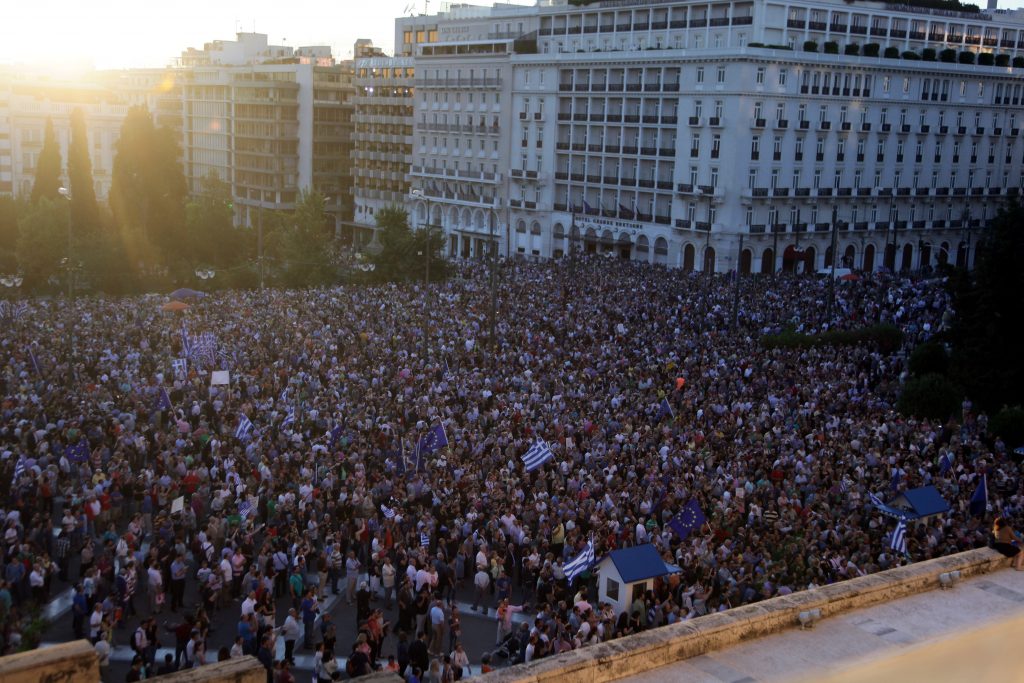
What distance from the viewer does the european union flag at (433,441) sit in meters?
22.1

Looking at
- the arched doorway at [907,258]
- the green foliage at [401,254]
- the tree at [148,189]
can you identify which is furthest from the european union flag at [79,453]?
the arched doorway at [907,258]

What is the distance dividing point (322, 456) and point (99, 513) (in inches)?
185

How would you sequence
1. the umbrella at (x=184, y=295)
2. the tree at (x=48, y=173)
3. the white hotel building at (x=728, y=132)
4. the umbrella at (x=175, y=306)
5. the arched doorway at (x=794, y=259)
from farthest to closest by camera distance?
1. the arched doorway at (x=794, y=259)
2. the white hotel building at (x=728, y=132)
3. the tree at (x=48, y=173)
4. the umbrella at (x=184, y=295)
5. the umbrella at (x=175, y=306)

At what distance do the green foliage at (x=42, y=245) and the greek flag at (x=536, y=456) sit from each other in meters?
39.2

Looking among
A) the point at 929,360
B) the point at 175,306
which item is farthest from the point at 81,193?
the point at 929,360

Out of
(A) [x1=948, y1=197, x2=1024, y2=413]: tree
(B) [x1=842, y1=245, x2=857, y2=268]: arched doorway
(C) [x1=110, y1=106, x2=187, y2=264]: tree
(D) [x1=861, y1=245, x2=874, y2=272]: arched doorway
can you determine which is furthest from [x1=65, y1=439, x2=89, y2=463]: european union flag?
(D) [x1=861, y1=245, x2=874, y2=272]: arched doorway

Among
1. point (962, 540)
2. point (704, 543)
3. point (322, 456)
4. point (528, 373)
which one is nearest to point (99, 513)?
point (322, 456)

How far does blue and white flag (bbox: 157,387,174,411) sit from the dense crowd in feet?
0.45

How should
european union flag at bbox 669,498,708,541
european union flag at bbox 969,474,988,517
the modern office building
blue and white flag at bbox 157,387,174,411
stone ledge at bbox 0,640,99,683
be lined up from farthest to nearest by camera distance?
the modern office building → blue and white flag at bbox 157,387,174,411 → european union flag at bbox 969,474,988,517 → european union flag at bbox 669,498,708,541 → stone ledge at bbox 0,640,99,683

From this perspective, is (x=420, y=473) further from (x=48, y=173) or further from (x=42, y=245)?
(x=48, y=173)

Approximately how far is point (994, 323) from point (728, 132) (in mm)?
31542

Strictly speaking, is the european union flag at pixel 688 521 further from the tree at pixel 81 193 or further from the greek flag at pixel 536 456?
the tree at pixel 81 193

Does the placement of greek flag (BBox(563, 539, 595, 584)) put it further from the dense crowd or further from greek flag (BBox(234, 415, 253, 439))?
greek flag (BBox(234, 415, 253, 439))

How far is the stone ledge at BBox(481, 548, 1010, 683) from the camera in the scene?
320 inches
